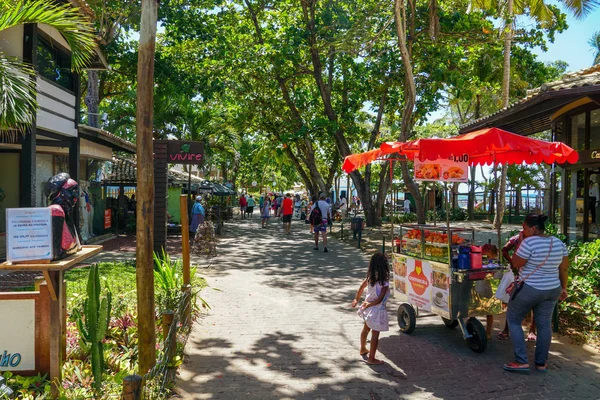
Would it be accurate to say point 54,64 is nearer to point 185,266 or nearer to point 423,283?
point 185,266

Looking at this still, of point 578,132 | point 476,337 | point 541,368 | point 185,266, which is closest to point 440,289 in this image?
point 476,337

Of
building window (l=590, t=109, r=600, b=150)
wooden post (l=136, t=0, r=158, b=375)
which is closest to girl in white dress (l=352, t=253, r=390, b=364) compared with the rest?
wooden post (l=136, t=0, r=158, b=375)

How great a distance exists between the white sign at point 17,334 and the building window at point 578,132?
9.95 metres

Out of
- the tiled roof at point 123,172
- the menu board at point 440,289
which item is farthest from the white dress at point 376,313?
the tiled roof at point 123,172

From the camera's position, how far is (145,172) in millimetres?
4016

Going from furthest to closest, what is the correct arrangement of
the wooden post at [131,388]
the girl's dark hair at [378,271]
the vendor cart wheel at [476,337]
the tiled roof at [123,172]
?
the tiled roof at [123,172] → the vendor cart wheel at [476,337] → the girl's dark hair at [378,271] → the wooden post at [131,388]

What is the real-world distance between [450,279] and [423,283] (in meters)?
0.56

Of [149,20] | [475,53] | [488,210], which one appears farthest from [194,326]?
[488,210]

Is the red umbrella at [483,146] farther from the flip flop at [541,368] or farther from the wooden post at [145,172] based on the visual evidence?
the wooden post at [145,172]

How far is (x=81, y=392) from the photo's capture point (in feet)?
14.0

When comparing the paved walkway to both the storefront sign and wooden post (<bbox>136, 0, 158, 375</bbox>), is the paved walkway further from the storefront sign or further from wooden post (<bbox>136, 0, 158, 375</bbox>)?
the storefront sign

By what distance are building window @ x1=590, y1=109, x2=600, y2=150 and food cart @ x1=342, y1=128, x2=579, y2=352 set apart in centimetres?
350

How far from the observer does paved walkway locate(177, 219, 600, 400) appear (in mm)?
4844

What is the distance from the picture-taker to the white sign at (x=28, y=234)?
3.88 m
